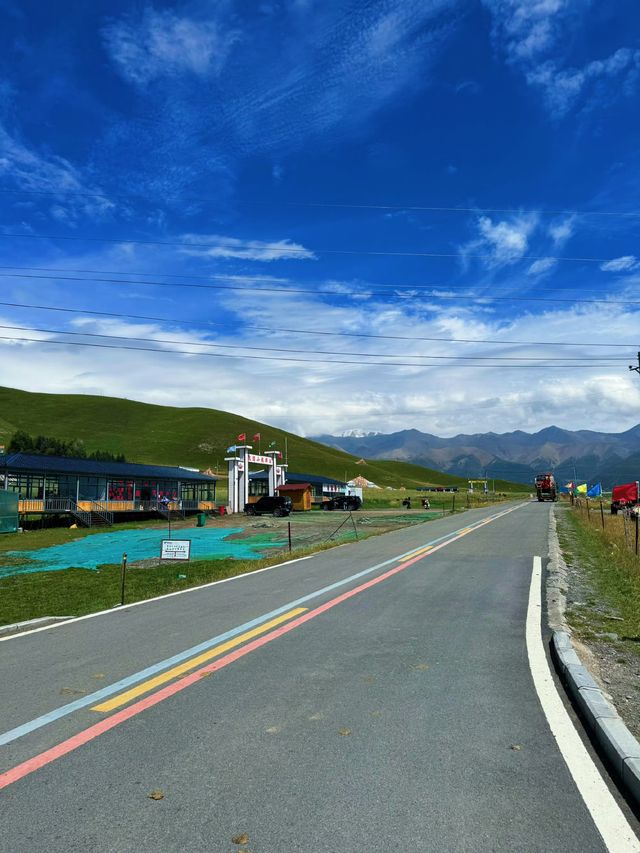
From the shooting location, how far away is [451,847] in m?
3.27

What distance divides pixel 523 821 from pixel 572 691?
8.70 feet

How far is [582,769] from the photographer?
13.8 ft

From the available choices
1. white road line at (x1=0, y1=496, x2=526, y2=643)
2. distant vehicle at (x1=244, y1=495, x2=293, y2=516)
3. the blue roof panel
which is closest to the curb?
white road line at (x1=0, y1=496, x2=526, y2=643)

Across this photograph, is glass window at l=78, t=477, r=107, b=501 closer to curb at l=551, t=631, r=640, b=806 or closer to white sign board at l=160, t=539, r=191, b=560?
white sign board at l=160, t=539, r=191, b=560

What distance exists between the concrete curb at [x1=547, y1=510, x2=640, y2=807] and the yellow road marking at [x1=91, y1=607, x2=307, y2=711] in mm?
4029

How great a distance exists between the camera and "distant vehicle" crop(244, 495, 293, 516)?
5381cm

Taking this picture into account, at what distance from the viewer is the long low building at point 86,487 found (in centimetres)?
4156

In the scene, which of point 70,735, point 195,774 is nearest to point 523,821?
point 195,774

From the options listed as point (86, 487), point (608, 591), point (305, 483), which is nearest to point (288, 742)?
point (608, 591)

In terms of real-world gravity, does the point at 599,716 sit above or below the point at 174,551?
below

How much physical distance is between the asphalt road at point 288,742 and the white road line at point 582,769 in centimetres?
9

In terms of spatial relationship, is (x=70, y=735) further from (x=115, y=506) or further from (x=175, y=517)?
(x=175, y=517)

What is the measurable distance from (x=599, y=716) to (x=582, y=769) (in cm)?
80

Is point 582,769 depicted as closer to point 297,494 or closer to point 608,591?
point 608,591
